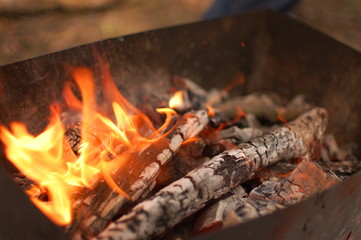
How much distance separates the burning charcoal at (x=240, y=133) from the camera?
86.3 inches

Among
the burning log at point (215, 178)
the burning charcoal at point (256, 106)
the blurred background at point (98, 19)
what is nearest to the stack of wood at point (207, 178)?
the burning log at point (215, 178)

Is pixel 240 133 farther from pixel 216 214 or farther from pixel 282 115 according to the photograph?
pixel 216 214

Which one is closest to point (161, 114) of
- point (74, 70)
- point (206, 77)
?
point (74, 70)

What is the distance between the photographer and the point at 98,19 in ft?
13.9

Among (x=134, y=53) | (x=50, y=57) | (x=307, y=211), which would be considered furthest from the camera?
(x=134, y=53)

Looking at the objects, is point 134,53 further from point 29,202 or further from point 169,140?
point 29,202

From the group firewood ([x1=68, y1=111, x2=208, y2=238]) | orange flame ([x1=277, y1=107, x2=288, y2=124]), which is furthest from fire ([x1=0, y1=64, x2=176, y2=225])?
orange flame ([x1=277, y1=107, x2=288, y2=124])

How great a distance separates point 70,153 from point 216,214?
75 cm

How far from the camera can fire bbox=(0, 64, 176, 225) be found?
5.58 feet

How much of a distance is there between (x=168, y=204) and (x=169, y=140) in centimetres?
43

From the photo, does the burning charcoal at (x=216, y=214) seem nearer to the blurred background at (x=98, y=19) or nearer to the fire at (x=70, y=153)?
the fire at (x=70, y=153)

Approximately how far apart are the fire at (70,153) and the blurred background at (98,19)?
176 centimetres

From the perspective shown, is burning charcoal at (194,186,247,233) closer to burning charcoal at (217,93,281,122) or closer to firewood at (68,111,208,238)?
firewood at (68,111,208,238)

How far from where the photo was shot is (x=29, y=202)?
1.30 metres
